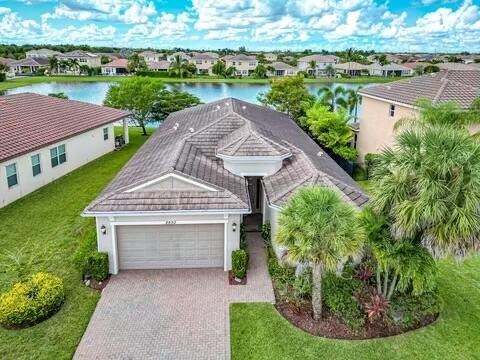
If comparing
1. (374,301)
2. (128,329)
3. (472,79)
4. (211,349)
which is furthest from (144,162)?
(472,79)

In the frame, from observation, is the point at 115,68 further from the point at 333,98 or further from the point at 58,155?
the point at 58,155

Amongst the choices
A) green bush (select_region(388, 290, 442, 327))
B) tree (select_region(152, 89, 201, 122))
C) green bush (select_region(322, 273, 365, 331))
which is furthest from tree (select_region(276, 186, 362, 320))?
tree (select_region(152, 89, 201, 122))

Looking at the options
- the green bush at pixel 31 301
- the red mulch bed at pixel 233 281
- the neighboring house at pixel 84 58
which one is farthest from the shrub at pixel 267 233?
the neighboring house at pixel 84 58

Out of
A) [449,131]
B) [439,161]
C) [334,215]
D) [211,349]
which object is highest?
[449,131]

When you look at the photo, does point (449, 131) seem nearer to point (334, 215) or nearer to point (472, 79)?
point (334, 215)

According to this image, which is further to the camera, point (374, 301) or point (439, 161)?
point (374, 301)

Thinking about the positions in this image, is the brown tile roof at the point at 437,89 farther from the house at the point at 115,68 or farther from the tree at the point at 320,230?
the house at the point at 115,68
